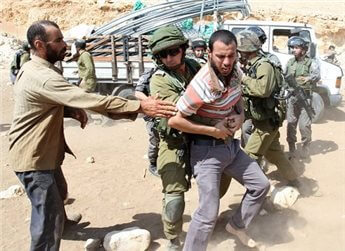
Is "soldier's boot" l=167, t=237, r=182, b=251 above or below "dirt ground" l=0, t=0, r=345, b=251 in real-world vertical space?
above

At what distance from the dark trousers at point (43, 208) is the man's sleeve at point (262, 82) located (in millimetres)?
1898

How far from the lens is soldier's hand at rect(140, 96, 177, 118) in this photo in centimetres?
261

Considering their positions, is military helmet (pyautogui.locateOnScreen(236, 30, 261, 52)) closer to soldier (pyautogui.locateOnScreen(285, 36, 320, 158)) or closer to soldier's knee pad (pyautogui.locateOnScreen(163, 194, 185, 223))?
soldier's knee pad (pyautogui.locateOnScreen(163, 194, 185, 223))

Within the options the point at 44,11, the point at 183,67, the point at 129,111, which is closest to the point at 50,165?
the point at 129,111

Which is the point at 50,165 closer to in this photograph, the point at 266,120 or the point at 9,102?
the point at 266,120

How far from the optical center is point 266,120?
4.02 meters

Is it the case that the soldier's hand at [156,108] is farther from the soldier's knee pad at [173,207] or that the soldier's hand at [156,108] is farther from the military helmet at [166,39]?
the soldier's knee pad at [173,207]

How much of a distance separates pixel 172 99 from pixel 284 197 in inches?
73.0

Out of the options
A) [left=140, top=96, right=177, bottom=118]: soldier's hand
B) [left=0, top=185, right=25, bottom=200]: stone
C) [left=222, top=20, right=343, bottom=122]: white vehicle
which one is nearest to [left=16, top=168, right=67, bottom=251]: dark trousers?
[left=140, top=96, right=177, bottom=118]: soldier's hand

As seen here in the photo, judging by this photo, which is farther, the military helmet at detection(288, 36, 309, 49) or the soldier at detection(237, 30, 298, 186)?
the military helmet at detection(288, 36, 309, 49)

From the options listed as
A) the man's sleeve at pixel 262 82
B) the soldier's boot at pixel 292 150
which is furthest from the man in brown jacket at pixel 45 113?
the soldier's boot at pixel 292 150

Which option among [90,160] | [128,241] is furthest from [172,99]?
[90,160]

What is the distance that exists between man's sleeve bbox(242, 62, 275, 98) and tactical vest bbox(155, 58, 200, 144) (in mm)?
711

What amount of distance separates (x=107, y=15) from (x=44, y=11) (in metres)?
3.93
